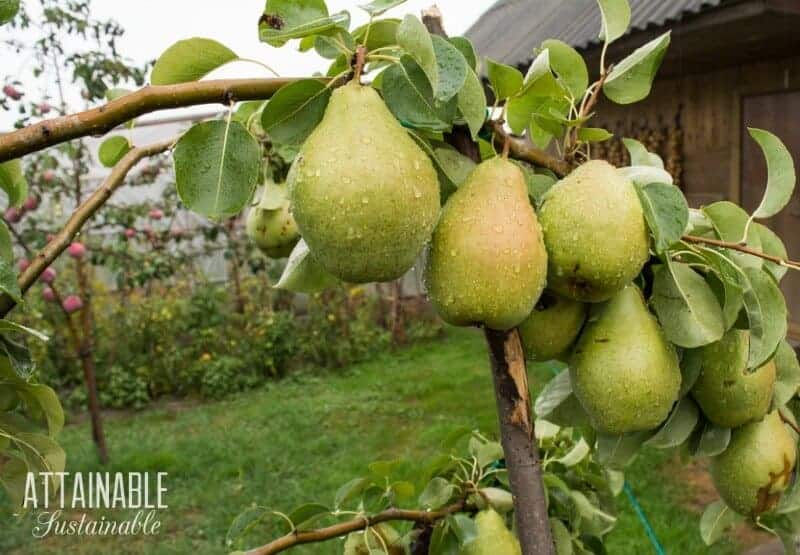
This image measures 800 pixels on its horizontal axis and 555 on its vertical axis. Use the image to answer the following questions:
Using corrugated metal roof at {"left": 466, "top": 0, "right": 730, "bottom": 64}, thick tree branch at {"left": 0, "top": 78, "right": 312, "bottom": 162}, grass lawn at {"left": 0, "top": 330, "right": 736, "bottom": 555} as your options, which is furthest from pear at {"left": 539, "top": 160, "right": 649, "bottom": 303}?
grass lawn at {"left": 0, "top": 330, "right": 736, "bottom": 555}

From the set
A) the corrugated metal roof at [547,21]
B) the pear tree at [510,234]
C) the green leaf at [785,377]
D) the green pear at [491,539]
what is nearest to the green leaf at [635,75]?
the pear tree at [510,234]

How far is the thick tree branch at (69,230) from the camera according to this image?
33.3 inches

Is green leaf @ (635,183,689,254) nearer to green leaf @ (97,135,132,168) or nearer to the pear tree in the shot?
the pear tree

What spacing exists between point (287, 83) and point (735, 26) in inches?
109

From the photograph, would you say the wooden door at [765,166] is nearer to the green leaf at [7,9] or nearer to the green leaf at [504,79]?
the green leaf at [504,79]

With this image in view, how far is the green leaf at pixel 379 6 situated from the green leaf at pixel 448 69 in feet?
0.14

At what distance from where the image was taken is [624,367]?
837mm

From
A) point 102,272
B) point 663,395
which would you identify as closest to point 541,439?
point 663,395

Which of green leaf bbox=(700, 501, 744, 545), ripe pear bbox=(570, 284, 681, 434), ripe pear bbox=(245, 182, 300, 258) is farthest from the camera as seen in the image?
ripe pear bbox=(245, 182, 300, 258)

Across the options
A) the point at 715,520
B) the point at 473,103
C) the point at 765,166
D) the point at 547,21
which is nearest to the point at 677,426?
the point at 715,520

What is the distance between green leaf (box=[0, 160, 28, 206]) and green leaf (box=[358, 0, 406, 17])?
0.53 m

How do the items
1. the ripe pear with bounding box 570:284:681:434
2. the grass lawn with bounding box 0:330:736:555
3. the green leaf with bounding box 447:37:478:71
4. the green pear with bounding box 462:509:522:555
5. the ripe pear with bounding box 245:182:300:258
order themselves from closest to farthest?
the green leaf with bounding box 447:37:478:71
the ripe pear with bounding box 570:284:681:434
the green pear with bounding box 462:509:522:555
the ripe pear with bounding box 245:182:300:258
the grass lawn with bounding box 0:330:736:555

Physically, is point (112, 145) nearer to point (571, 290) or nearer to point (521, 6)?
point (571, 290)

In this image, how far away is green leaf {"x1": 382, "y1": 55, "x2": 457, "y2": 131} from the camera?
683 mm
